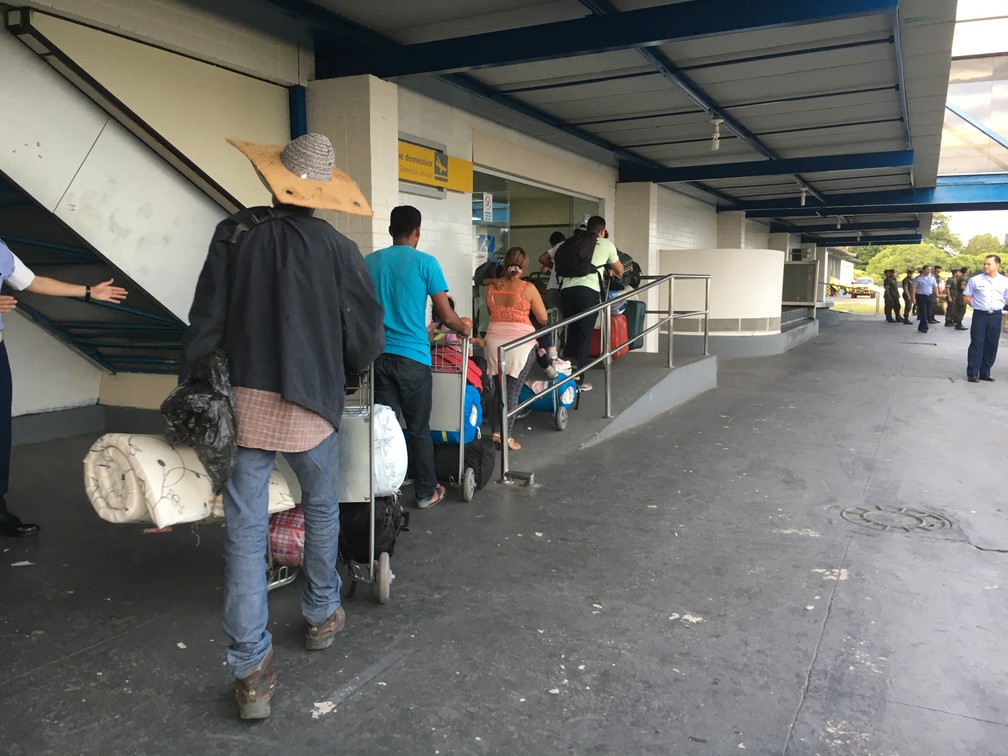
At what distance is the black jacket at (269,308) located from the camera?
7.92 ft

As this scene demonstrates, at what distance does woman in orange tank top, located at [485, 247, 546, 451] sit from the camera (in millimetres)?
5582

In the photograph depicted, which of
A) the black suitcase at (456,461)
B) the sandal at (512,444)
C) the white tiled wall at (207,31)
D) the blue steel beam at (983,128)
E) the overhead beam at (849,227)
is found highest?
the blue steel beam at (983,128)

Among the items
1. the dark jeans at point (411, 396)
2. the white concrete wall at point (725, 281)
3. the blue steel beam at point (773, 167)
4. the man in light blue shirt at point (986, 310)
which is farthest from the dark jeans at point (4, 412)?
the white concrete wall at point (725, 281)

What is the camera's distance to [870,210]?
63.6 feet

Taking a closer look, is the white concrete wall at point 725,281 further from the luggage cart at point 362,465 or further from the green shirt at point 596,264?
the luggage cart at point 362,465

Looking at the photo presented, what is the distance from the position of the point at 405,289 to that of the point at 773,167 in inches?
373

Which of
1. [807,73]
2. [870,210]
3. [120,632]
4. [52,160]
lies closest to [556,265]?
[807,73]

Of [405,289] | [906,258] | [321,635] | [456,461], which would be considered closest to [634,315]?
[456,461]

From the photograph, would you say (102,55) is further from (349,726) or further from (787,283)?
(787,283)

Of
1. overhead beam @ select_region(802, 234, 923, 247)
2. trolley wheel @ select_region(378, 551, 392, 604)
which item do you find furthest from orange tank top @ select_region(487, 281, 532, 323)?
overhead beam @ select_region(802, 234, 923, 247)

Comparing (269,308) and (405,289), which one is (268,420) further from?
(405,289)

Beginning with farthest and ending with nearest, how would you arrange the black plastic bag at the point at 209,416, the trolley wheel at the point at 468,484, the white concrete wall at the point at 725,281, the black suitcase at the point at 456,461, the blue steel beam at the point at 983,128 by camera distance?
the blue steel beam at the point at 983,128, the white concrete wall at the point at 725,281, the black suitcase at the point at 456,461, the trolley wheel at the point at 468,484, the black plastic bag at the point at 209,416

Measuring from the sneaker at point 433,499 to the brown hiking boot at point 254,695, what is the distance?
2136 mm

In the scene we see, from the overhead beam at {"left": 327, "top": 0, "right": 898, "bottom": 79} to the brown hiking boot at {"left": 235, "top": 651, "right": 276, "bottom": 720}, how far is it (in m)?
4.69
